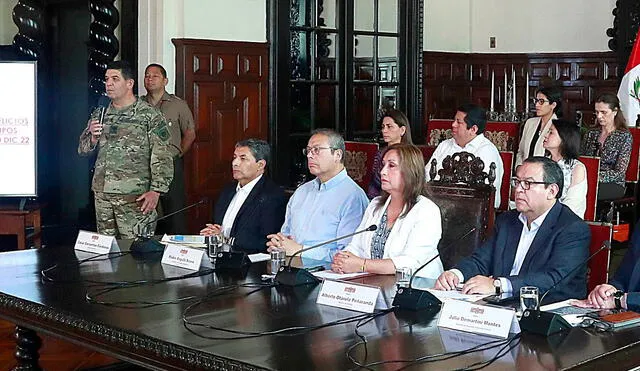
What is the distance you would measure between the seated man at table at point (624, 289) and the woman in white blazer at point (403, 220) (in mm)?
772

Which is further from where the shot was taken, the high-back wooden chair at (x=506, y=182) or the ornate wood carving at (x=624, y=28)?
the ornate wood carving at (x=624, y=28)

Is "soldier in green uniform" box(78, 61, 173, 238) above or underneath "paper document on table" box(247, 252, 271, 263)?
above

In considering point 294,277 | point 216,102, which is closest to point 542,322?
point 294,277

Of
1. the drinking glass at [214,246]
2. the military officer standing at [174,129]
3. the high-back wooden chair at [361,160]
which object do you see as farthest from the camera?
the high-back wooden chair at [361,160]

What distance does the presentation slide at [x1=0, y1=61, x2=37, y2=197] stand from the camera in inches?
267

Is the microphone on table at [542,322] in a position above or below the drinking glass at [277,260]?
below

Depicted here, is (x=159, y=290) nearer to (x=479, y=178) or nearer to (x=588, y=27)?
(x=479, y=178)

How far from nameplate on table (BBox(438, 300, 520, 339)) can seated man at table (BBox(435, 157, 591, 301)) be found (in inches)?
19.6

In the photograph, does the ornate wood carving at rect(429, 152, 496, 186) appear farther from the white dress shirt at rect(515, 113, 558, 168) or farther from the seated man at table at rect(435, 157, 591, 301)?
the white dress shirt at rect(515, 113, 558, 168)

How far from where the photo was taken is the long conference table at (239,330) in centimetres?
262

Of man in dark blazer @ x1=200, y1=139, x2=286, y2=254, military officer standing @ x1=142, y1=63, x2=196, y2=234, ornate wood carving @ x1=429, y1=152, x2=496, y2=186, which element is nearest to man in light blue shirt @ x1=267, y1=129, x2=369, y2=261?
man in dark blazer @ x1=200, y1=139, x2=286, y2=254


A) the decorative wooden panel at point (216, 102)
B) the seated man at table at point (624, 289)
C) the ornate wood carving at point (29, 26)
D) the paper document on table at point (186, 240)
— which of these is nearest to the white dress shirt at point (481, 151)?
the decorative wooden panel at point (216, 102)

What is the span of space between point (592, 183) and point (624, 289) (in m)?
2.90

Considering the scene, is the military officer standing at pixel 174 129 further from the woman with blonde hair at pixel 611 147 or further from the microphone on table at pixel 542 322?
the microphone on table at pixel 542 322
